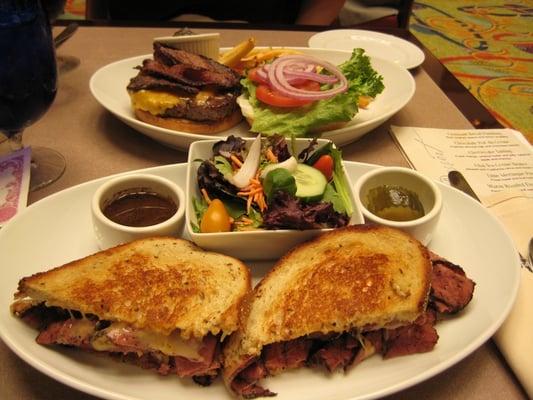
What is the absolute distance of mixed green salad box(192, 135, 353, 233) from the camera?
1.67 m

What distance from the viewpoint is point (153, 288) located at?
53.4 inches

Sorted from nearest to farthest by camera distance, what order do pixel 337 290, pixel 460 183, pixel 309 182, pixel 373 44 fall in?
pixel 337 290, pixel 309 182, pixel 460 183, pixel 373 44

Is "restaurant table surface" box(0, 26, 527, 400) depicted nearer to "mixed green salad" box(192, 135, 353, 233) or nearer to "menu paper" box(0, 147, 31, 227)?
"menu paper" box(0, 147, 31, 227)

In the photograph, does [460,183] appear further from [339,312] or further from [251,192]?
[339,312]

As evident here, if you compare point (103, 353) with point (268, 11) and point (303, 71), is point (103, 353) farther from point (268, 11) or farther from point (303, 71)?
point (268, 11)

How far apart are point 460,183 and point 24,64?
1.84 metres

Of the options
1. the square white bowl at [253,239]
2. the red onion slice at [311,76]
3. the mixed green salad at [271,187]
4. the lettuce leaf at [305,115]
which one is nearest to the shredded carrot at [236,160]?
the mixed green salad at [271,187]

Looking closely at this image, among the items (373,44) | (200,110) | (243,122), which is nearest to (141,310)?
(200,110)

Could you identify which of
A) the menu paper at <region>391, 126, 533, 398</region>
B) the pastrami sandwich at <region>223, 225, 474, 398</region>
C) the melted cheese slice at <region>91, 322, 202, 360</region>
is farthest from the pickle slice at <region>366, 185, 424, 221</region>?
Result: the melted cheese slice at <region>91, 322, 202, 360</region>

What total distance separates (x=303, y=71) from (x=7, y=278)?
173 centimetres

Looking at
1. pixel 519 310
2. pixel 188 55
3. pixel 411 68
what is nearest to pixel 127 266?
pixel 519 310

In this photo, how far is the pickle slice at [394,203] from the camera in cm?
180

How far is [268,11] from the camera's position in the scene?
4266 mm

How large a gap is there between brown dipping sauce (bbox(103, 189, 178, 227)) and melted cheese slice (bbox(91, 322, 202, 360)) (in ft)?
1.64
